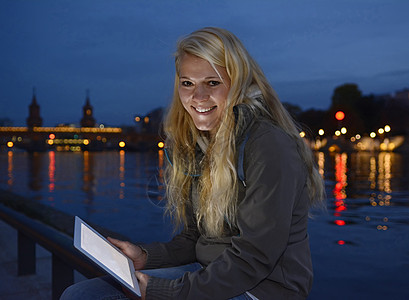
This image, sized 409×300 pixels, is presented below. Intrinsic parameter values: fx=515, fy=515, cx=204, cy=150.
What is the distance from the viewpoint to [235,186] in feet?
6.70

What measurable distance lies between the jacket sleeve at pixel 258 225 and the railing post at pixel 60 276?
186 centimetres

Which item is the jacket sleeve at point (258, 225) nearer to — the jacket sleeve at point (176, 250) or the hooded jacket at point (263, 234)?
the hooded jacket at point (263, 234)

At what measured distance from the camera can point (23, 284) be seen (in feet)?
14.9

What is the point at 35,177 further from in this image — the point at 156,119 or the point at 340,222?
the point at 156,119

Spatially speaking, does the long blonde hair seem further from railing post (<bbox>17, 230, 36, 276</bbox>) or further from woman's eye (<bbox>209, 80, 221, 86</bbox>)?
railing post (<bbox>17, 230, 36, 276</bbox>)

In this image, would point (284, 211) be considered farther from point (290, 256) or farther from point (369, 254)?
point (369, 254)

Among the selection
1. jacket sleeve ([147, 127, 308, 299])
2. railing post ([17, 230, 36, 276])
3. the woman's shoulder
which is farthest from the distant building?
railing post ([17, 230, 36, 276])

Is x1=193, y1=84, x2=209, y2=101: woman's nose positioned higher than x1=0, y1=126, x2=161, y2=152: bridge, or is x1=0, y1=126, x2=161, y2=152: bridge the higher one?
x1=193, y1=84, x2=209, y2=101: woman's nose

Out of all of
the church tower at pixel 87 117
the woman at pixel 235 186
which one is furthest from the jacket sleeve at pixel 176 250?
the church tower at pixel 87 117

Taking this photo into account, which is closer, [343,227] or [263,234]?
[263,234]

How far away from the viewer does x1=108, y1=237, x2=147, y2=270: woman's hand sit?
2.42 metres

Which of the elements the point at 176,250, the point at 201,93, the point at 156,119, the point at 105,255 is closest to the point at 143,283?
the point at 105,255

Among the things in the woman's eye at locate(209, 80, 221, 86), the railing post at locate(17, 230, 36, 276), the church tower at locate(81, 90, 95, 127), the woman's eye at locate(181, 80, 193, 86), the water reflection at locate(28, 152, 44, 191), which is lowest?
the water reflection at locate(28, 152, 44, 191)

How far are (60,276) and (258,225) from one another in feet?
7.30
